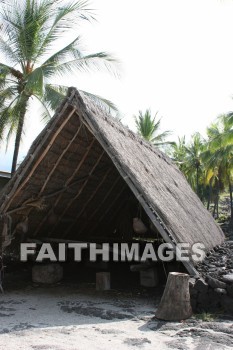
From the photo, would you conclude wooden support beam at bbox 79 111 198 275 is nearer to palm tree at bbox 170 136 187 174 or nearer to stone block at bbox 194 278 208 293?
stone block at bbox 194 278 208 293

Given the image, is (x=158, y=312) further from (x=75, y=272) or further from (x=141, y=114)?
Answer: (x=141, y=114)

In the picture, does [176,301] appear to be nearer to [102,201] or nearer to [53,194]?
[53,194]

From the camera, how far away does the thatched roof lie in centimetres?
623

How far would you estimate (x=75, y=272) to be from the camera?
9.32 metres

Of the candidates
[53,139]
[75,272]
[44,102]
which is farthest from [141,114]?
[53,139]

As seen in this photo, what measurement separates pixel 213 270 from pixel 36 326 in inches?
113

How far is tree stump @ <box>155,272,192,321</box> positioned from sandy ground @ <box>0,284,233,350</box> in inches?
5.4

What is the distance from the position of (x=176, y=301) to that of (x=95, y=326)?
45.5 inches

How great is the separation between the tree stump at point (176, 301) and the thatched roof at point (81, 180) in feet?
2.22

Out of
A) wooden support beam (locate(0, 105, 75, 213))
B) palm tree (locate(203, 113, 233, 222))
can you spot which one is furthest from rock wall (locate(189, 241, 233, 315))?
palm tree (locate(203, 113, 233, 222))

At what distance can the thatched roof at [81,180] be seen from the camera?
20.4 ft

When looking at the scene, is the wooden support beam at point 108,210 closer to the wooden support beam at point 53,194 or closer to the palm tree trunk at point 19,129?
the wooden support beam at point 53,194

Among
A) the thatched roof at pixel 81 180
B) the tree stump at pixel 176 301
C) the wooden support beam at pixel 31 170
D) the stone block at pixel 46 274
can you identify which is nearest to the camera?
the tree stump at pixel 176 301

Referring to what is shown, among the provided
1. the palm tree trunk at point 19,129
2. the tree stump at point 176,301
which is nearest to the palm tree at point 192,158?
the palm tree trunk at point 19,129
